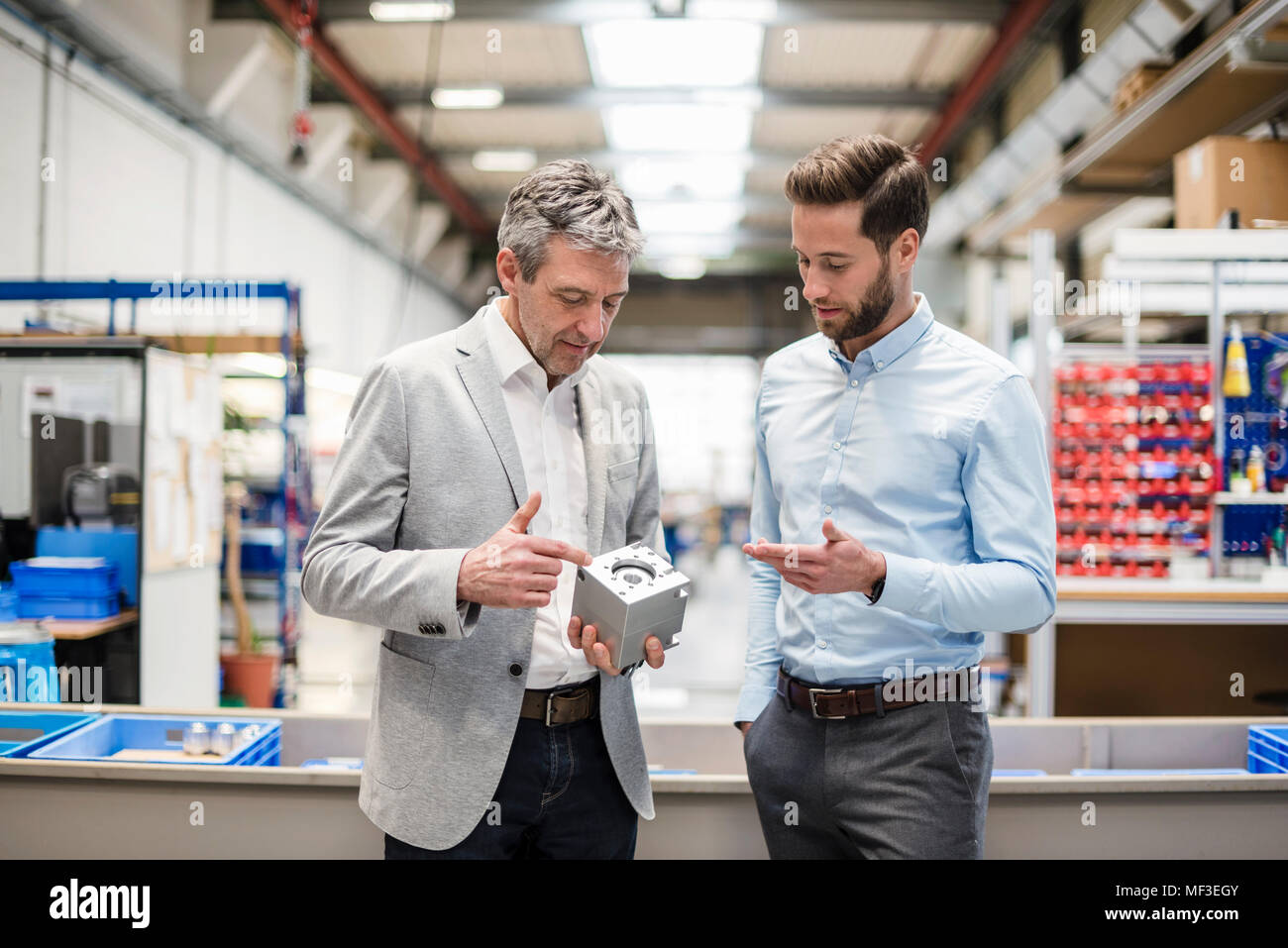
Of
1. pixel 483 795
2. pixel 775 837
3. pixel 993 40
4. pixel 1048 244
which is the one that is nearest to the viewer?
pixel 483 795

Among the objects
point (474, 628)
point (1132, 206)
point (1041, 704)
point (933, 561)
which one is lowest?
point (1041, 704)

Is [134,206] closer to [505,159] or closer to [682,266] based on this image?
[505,159]

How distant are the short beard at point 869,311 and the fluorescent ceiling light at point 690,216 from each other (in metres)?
8.79

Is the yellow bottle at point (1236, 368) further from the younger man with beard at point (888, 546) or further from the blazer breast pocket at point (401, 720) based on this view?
the blazer breast pocket at point (401, 720)

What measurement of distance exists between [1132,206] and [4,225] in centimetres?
834

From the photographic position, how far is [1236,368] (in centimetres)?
363

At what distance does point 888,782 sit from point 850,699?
0.14 meters

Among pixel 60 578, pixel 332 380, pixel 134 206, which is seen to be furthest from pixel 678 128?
pixel 60 578

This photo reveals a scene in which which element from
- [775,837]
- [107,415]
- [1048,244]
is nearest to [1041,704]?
[1048,244]

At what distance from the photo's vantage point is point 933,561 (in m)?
1.33

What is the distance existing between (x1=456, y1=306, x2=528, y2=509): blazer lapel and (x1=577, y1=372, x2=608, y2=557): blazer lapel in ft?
0.44

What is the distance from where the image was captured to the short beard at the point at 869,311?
1.38 metres

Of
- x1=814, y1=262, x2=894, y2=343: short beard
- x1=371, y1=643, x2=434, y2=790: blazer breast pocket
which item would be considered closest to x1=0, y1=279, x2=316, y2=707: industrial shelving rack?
x1=371, y1=643, x2=434, y2=790: blazer breast pocket

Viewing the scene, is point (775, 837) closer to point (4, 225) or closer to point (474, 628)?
point (474, 628)
